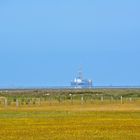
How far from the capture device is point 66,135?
38.0m

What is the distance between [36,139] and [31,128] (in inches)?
322

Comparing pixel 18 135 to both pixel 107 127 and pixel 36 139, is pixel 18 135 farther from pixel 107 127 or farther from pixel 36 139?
pixel 107 127

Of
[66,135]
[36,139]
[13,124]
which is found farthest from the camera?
[13,124]

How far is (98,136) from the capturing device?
37.2m

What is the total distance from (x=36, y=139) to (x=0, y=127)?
9.98m

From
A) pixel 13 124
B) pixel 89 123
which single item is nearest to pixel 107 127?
pixel 89 123

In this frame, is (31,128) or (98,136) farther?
(31,128)

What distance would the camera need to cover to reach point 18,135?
3828cm

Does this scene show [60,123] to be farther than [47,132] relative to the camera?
Yes

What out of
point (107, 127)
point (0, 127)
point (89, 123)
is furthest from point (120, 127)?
point (0, 127)

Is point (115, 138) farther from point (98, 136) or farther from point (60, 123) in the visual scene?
point (60, 123)

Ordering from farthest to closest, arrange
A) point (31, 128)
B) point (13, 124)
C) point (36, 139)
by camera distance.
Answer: point (13, 124) < point (31, 128) < point (36, 139)

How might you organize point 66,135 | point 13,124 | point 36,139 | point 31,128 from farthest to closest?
point 13,124
point 31,128
point 66,135
point 36,139

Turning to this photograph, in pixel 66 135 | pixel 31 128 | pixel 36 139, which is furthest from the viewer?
pixel 31 128
